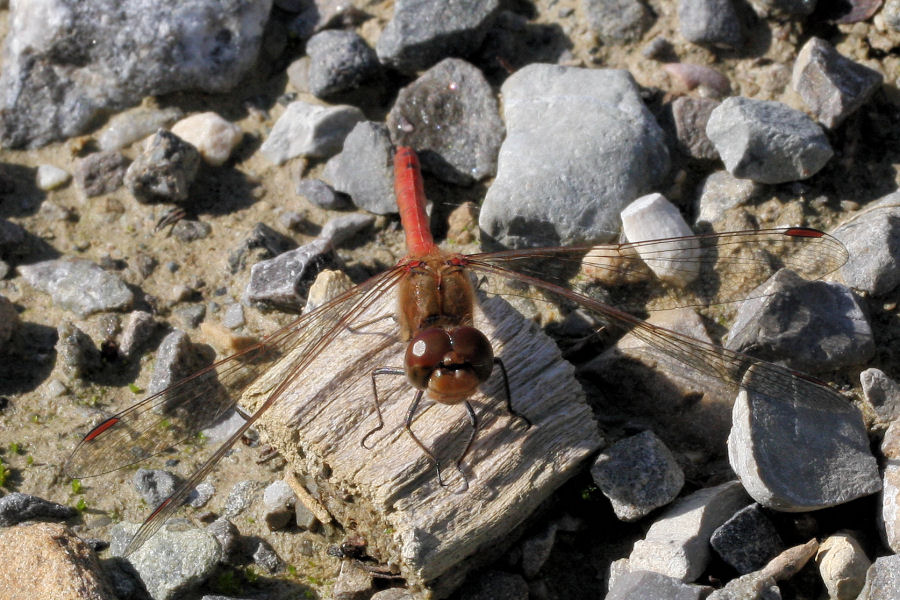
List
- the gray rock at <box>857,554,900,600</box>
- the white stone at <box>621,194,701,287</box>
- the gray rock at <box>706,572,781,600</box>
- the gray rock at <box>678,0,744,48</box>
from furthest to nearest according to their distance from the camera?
1. the gray rock at <box>678,0,744,48</box>
2. the white stone at <box>621,194,701,287</box>
3. the gray rock at <box>706,572,781,600</box>
4. the gray rock at <box>857,554,900,600</box>

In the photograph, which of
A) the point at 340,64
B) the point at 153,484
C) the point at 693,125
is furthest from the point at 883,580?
the point at 340,64

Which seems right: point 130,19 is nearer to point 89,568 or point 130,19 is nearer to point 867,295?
point 89,568

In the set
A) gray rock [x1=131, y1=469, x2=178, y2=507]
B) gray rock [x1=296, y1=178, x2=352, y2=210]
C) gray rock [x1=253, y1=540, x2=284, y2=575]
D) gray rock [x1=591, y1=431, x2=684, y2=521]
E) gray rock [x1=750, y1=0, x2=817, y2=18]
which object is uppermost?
gray rock [x1=750, y1=0, x2=817, y2=18]

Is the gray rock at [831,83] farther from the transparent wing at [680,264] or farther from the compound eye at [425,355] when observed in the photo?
the compound eye at [425,355]

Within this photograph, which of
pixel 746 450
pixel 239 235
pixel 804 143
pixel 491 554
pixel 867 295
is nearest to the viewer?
pixel 746 450

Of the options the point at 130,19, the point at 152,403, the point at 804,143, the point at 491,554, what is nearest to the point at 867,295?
the point at 804,143

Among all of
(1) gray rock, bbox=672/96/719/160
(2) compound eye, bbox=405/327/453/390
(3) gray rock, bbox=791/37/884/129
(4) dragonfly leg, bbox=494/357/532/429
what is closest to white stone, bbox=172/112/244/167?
(2) compound eye, bbox=405/327/453/390

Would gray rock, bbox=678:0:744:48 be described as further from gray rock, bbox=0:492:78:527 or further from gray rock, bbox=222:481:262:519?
gray rock, bbox=0:492:78:527

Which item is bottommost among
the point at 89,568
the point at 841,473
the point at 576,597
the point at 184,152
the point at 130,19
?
the point at 576,597

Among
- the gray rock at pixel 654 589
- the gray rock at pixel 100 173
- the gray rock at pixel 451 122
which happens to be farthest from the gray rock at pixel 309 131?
the gray rock at pixel 654 589
